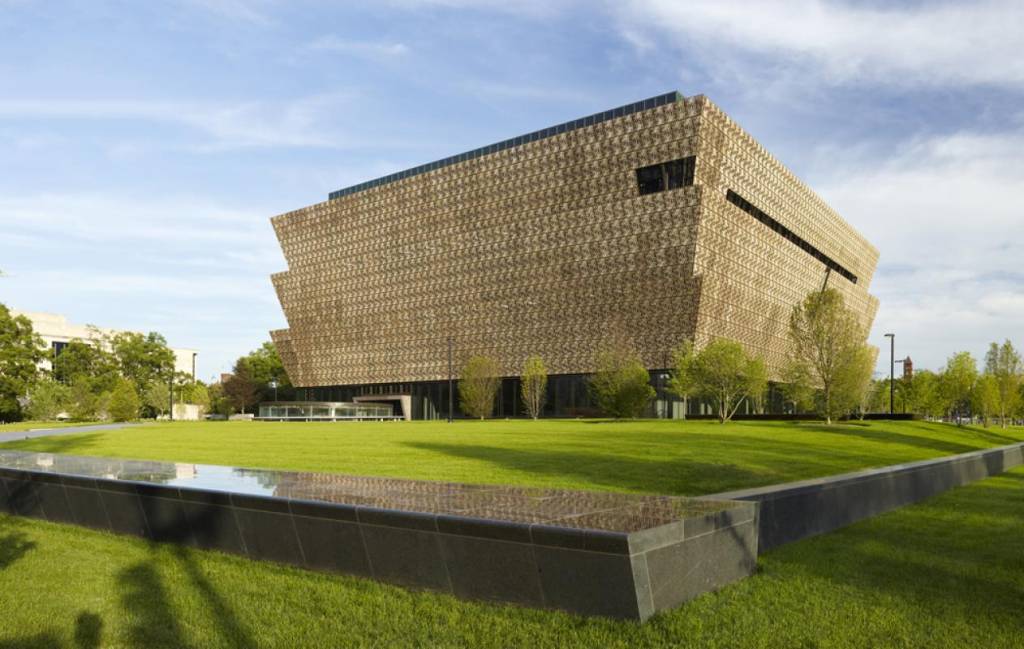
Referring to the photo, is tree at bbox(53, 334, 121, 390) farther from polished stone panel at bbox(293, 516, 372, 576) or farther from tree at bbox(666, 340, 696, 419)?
polished stone panel at bbox(293, 516, 372, 576)

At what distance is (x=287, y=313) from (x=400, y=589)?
3744 inches

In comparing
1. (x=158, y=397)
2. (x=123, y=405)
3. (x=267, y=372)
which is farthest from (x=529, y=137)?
(x=267, y=372)

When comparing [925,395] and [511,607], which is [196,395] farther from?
[511,607]

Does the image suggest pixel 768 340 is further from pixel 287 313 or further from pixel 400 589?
pixel 400 589

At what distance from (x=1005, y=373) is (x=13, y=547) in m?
81.2

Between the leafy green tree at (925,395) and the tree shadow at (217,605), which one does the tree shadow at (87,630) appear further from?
the leafy green tree at (925,395)

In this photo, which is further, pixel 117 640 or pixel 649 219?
pixel 649 219

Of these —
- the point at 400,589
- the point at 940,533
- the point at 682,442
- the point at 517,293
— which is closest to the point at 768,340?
the point at 517,293

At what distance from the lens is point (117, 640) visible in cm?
723

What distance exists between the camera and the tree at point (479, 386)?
7231 cm

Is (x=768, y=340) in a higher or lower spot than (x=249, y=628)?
higher

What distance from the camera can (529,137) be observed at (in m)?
75.5

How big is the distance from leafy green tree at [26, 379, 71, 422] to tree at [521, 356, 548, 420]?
4558 cm

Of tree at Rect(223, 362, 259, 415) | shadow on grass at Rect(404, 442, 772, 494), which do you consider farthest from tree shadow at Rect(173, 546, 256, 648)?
tree at Rect(223, 362, 259, 415)
